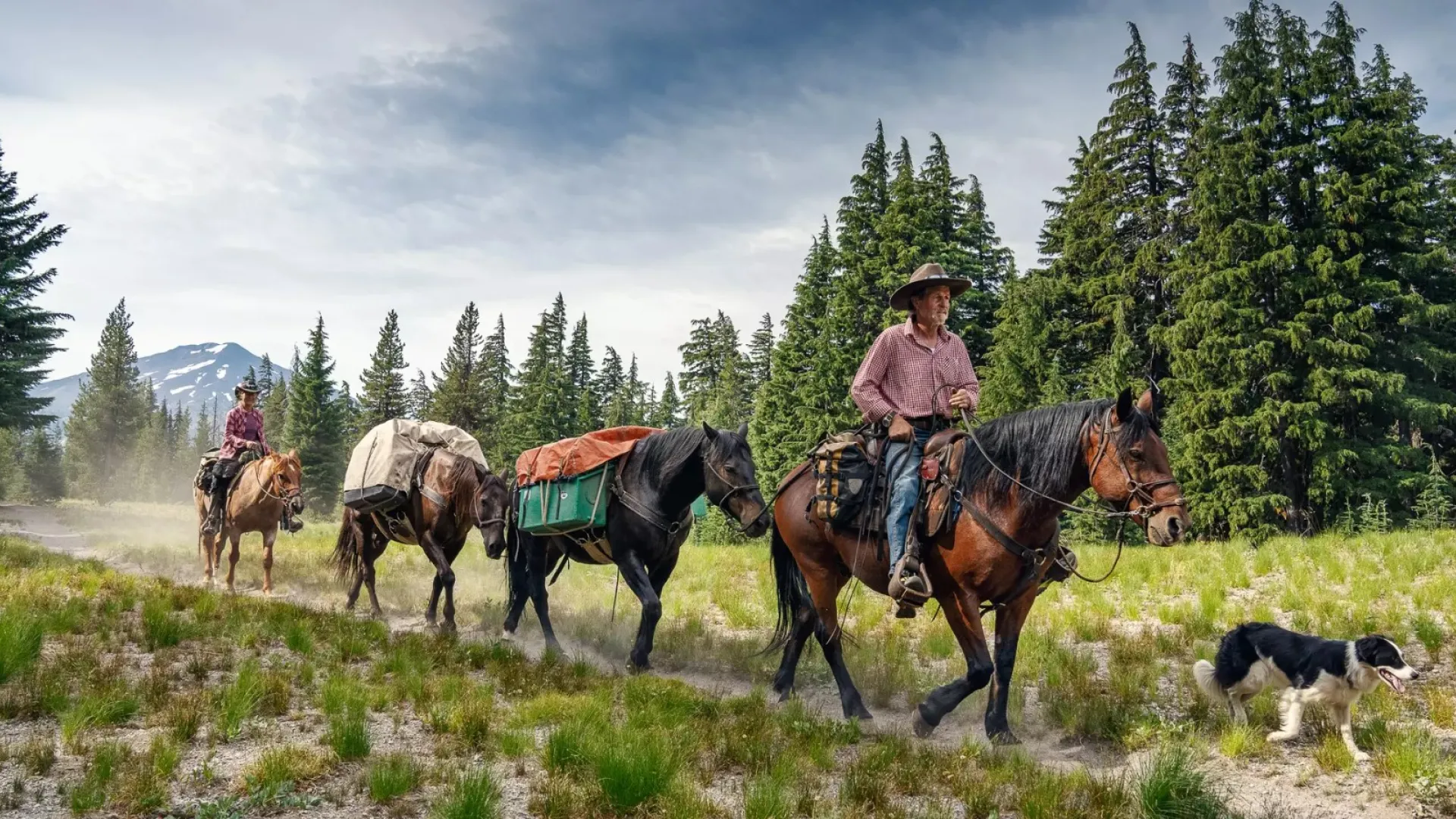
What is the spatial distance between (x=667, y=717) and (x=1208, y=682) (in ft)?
14.9

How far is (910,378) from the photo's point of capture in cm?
707

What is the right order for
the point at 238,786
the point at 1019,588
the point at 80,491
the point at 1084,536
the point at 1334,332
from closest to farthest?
1. the point at 238,786
2. the point at 1019,588
3. the point at 1334,332
4. the point at 1084,536
5. the point at 80,491

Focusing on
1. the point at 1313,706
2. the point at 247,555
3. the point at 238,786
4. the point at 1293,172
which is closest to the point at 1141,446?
the point at 1313,706

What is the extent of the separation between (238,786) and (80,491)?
8449 centimetres

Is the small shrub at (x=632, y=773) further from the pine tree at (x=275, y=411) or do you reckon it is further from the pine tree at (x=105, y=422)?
the pine tree at (x=275, y=411)

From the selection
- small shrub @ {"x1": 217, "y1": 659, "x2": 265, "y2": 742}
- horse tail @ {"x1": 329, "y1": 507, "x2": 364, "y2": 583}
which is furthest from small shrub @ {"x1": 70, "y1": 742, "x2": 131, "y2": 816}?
horse tail @ {"x1": 329, "y1": 507, "x2": 364, "y2": 583}

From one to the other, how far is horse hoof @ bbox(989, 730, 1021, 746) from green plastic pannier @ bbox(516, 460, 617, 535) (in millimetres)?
4966

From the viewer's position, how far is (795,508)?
7996mm

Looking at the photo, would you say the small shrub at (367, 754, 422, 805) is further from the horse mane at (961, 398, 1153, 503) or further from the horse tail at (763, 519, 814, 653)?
the horse mane at (961, 398, 1153, 503)

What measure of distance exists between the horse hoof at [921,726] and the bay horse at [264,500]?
40.4 ft

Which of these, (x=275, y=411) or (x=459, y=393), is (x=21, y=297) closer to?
(x=459, y=393)


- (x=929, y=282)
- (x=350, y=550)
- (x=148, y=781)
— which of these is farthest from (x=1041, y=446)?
(x=350, y=550)

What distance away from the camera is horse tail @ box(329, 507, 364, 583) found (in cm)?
1294

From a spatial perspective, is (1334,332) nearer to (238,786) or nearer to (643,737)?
(643,737)
